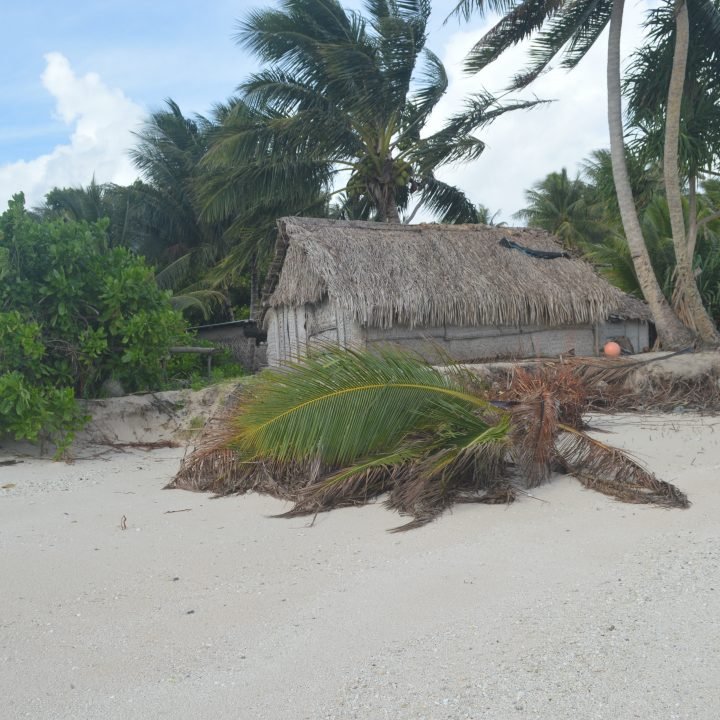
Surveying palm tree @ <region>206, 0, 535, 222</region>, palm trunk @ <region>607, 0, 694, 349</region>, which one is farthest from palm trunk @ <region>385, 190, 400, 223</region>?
palm trunk @ <region>607, 0, 694, 349</region>

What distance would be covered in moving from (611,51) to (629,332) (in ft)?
17.7

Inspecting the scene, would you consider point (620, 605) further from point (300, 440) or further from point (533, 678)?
point (300, 440)

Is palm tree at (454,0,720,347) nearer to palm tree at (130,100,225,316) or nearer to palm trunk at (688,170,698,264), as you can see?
palm trunk at (688,170,698,264)

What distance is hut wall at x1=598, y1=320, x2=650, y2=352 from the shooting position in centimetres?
1443

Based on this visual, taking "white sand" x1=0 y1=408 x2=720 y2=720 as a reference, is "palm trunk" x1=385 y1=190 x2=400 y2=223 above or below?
above

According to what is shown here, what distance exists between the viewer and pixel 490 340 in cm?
1303

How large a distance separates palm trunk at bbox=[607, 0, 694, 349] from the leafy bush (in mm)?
6999

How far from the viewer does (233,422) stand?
5977mm

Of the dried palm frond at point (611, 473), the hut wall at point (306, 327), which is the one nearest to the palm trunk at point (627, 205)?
the hut wall at point (306, 327)

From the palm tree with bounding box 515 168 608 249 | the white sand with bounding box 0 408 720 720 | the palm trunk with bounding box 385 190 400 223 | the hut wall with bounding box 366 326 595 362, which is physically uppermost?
the palm tree with bounding box 515 168 608 249

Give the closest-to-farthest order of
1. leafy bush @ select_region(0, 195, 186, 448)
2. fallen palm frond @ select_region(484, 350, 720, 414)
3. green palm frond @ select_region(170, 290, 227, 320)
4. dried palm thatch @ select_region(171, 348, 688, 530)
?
dried palm thatch @ select_region(171, 348, 688, 530) → fallen palm frond @ select_region(484, 350, 720, 414) → leafy bush @ select_region(0, 195, 186, 448) → green palm frond @ select_region(170, 290, 227, 320)

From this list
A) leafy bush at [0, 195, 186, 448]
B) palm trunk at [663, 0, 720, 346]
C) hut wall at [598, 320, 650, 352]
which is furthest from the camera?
hut wall at [598, 320, 650, 352]

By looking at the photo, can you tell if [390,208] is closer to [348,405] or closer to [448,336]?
[448,336]

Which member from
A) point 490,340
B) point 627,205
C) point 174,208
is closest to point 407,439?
point 490,340
